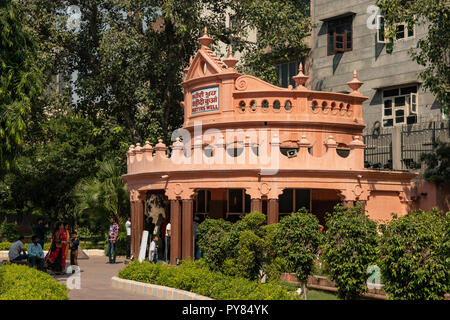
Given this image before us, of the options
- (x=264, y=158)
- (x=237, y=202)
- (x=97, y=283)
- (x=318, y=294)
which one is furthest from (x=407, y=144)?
(x=97, y=283)

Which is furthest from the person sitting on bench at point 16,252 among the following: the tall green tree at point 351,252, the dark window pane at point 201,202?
the dark window pane at point 201,202

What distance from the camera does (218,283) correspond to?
1574 cm

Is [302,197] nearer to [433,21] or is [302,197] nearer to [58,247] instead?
[433,21]

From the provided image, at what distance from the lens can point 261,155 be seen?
878 inches

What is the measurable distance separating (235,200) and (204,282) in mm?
11450

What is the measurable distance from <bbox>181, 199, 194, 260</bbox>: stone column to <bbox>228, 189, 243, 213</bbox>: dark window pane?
417 cm

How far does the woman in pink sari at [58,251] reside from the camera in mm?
21984

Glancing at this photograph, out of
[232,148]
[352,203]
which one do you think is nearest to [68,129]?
[232,148]

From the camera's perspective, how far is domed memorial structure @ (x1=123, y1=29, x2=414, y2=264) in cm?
2227

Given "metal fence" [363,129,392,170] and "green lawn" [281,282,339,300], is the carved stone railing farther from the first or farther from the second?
"metal fence" [363,129,392,170]

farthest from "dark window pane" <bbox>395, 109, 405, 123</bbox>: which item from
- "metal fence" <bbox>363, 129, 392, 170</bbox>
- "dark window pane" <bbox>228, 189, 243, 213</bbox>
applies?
"dark window pane" <bbox>228, 189, 243, 213</bbox>

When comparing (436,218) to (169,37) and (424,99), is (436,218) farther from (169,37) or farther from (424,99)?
(169,37)

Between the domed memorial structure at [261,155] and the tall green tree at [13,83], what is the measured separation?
5.50 meters

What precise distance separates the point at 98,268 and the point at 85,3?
14275 mm
